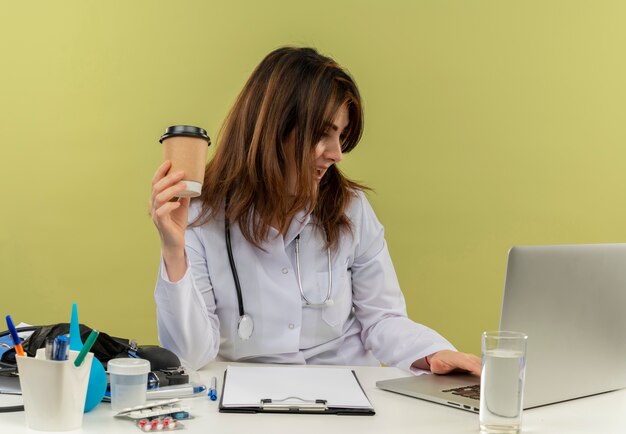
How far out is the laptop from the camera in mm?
1188

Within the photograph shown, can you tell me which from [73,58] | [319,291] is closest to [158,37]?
[73,58]

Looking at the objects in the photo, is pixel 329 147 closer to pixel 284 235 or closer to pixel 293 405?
pixel 284 235

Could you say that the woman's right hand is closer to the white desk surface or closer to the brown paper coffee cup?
the brown paper coffee cup

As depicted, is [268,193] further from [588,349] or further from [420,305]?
[420,305]

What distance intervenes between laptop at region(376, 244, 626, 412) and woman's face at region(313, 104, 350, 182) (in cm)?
67

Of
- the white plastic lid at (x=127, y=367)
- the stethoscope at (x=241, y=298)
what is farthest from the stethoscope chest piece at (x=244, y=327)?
the white plastic lid at (x=127, y=367)

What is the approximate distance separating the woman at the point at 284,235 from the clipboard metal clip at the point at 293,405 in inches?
22.3

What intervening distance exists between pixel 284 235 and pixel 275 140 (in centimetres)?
25

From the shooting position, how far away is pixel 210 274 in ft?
6.23

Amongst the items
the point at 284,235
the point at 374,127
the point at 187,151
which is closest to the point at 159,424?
the point at 187,151

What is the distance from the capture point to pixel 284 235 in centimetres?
197

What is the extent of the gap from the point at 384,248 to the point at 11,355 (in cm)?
106

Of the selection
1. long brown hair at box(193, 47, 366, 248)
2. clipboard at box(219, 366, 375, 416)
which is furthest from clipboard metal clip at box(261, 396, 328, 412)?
long brown hair at box(193, 47, 366, 248)

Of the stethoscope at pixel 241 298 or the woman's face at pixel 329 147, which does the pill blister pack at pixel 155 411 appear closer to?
the stethoscope at pixel 241 298
